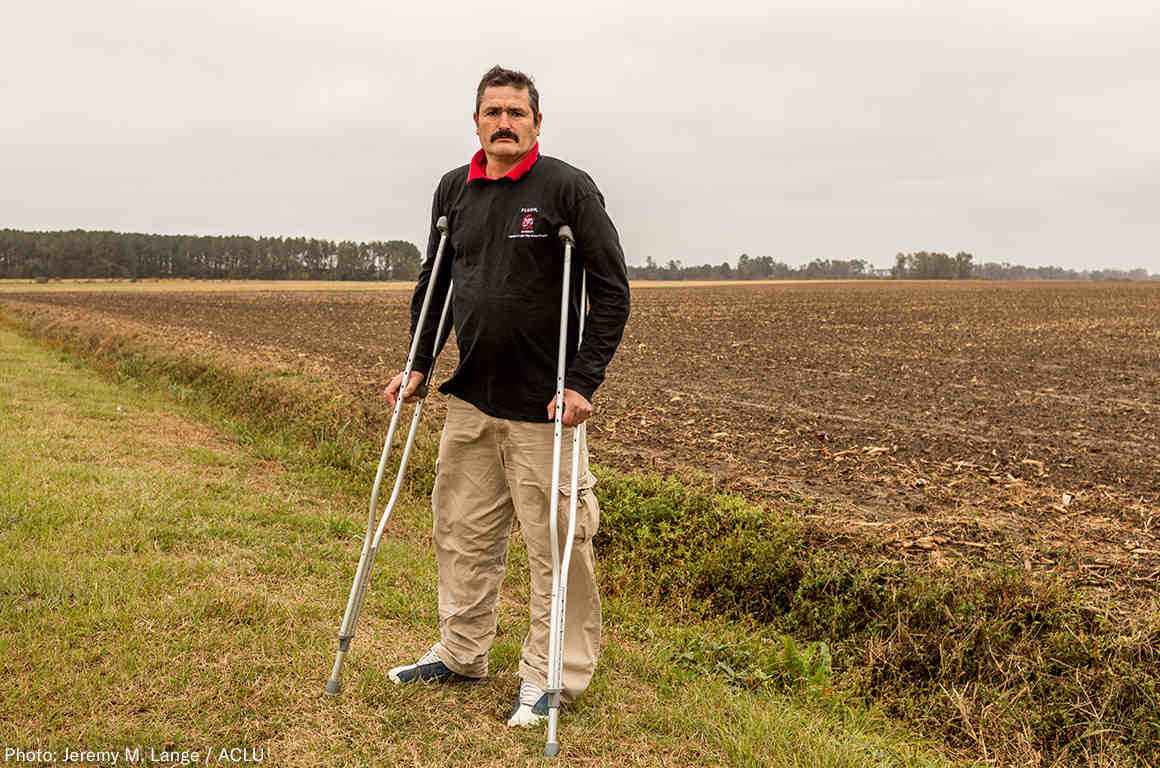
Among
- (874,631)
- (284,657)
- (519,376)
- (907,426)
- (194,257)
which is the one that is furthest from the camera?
(194,257)

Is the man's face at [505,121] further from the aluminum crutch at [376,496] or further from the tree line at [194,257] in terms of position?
the tree line at [194,257]

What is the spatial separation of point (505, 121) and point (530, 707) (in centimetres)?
279

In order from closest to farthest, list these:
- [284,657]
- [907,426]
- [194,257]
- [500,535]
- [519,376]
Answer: [519,376]
[500,535]
[284,657]
[907,426]
[194,257]

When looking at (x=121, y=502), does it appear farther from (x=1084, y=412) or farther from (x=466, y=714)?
(x=1084, y=412)

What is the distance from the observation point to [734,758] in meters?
3.76

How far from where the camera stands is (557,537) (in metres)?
3.85

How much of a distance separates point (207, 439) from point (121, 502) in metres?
3.94

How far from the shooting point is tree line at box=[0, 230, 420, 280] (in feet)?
337

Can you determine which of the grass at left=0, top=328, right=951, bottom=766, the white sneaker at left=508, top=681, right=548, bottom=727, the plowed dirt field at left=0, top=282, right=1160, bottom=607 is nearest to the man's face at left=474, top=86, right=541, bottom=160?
the white sneaker at left=508, top=681, right=548, bottom=727

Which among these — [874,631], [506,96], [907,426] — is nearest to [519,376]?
[506,96]

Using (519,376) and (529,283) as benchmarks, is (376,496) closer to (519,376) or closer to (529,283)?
(519,376)

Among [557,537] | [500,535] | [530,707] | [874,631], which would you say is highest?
[557,537]

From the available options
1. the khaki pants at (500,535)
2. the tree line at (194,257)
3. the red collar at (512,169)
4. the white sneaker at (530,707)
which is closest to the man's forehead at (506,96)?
the red collar at (512,169)

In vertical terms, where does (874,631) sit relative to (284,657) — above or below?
below
